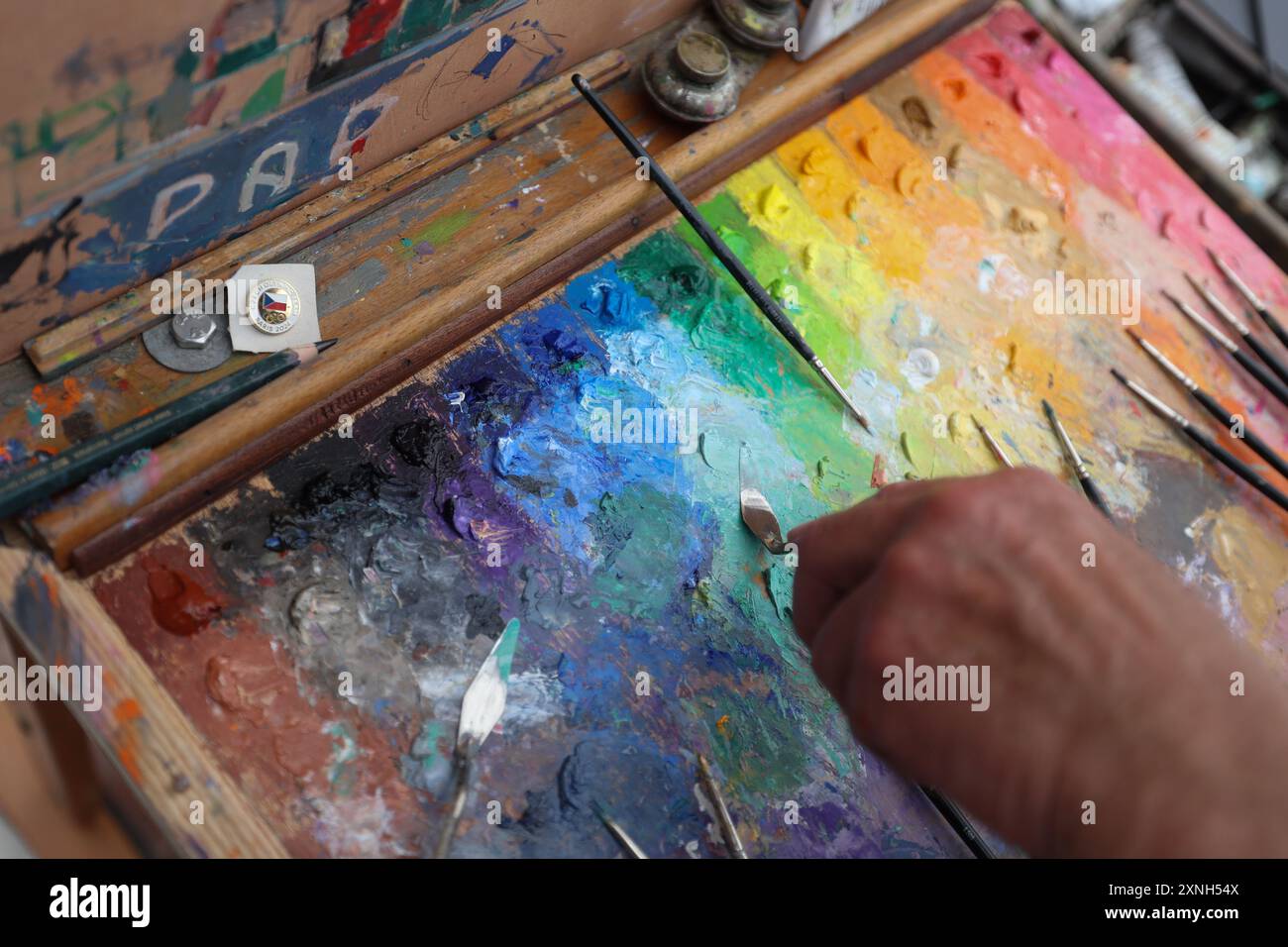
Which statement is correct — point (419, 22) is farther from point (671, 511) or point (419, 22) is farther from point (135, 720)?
point (135, 720)

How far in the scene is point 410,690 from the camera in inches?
46.1

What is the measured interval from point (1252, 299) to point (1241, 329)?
0.10 meters

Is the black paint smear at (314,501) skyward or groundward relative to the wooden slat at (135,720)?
skyward

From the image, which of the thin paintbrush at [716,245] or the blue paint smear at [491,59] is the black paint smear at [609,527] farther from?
the blue paint smear at [491,59]

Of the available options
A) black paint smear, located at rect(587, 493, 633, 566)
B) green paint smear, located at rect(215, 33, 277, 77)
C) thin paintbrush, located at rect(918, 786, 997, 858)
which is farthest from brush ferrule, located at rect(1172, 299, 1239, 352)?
green paint smear, located at rect(215, 33, 277, 77)

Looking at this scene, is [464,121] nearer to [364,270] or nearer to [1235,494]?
[364,270]

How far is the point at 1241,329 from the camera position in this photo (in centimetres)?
191

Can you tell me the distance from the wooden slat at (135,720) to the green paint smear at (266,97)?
553 millimetres

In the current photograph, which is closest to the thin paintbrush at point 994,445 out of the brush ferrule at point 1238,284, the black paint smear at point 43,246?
the brush ferrule at point 1238,284

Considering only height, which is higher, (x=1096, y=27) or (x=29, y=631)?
(x=1096, y=27)

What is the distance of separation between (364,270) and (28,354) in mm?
411

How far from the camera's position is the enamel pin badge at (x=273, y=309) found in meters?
1.31

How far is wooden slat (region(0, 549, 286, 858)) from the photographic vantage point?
3.38 feet
